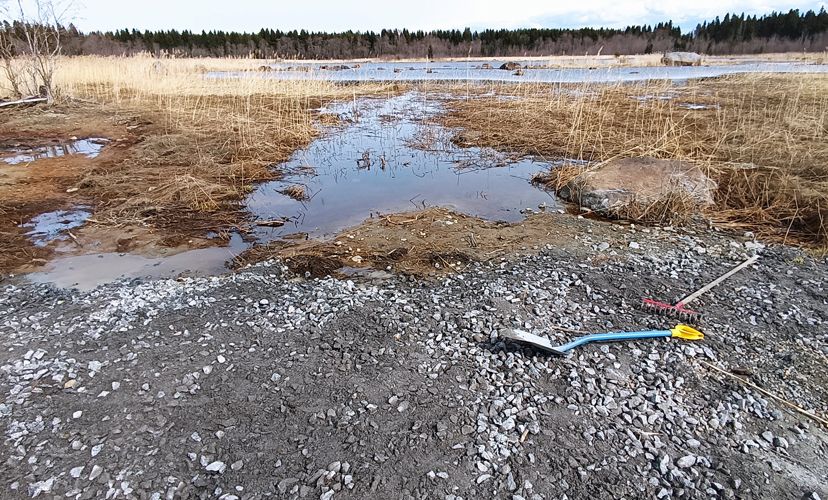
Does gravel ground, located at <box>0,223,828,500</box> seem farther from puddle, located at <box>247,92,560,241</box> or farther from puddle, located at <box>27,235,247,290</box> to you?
puddle, located at <box>247,92,560,241</box>

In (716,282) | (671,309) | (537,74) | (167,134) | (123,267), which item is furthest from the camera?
(537,74)

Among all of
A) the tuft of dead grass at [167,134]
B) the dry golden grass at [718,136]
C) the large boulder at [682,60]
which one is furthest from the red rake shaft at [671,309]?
the large boulder at [682,60]

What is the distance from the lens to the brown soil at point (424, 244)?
17.3 feet

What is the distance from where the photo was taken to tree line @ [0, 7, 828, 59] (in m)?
56.2

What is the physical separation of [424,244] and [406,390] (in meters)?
2.70

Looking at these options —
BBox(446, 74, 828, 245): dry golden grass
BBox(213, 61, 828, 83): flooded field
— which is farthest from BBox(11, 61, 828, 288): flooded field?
BBox(213, 61, 828, 83): flooded field

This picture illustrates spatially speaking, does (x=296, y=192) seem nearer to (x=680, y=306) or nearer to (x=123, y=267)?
(x=123, y=267)

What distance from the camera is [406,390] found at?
10.9 ft

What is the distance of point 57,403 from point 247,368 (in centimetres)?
126

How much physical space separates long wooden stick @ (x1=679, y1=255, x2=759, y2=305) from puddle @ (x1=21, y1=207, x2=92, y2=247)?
750cm

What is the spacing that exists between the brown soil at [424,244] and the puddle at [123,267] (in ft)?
1.27

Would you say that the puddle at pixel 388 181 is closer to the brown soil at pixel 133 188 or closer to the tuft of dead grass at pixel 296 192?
the tuft of dead grass at pixel 296 192

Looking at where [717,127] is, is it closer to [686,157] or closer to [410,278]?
[686,157]

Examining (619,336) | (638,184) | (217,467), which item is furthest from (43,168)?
(638,184)
